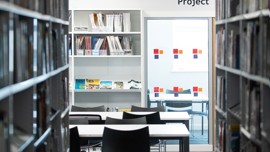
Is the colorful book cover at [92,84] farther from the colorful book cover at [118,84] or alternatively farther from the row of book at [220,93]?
the row of book at [220,93]

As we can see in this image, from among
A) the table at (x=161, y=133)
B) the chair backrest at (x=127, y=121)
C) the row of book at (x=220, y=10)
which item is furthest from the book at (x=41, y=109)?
the chair backrest at (x=127, y=121)

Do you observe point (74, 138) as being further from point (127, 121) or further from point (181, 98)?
point (181, 98)

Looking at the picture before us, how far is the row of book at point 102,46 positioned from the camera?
24.6ft

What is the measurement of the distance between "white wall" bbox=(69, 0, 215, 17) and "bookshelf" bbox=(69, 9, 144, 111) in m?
0.12

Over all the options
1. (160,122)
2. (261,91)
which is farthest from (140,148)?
(261,91)

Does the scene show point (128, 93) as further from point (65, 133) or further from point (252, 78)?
point (252, 78)

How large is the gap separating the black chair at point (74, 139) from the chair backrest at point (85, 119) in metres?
0.72

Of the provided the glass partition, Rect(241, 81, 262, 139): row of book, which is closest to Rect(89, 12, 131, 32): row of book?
the glass partition

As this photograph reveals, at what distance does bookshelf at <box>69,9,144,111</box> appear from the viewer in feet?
24.6

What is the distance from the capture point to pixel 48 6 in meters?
3.44

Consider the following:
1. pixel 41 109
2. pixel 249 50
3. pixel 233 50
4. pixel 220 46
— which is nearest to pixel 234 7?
pixel 233 50

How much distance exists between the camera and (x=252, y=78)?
2969 mm

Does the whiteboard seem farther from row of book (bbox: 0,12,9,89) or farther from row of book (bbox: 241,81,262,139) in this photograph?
row of book (bbox: 0,12,9,89)

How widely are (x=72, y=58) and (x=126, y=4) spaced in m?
1.22
